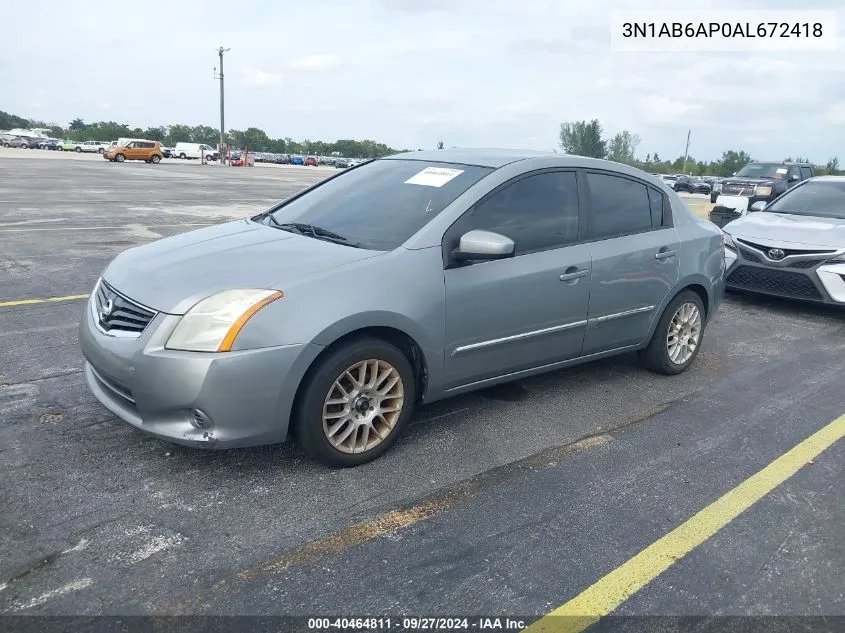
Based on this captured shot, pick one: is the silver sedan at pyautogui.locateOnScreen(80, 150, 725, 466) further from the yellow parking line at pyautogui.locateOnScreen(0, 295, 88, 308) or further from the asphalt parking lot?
the yellow parking line at pyautogui.locateOnScreen(0, 295, 88, 308)

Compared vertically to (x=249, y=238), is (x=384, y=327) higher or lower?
lower

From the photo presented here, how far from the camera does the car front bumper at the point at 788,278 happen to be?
23.1 ft

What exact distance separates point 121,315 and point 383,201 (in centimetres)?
162

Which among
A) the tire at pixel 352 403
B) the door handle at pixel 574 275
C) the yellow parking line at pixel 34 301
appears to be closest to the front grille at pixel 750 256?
the door handle at pixel 574 275

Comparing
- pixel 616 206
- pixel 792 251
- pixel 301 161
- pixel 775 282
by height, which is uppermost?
pixel 301 161

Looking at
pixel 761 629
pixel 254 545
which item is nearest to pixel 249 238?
pixel 254 545

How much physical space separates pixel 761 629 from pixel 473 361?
1885 millimetres

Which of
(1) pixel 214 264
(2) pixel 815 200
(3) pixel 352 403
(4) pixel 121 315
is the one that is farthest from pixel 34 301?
(2) pixel 815 200

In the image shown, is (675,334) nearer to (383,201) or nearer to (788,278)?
(383,201)

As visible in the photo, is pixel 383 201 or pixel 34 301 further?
pixel 34 301

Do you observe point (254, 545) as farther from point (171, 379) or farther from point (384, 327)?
point (384, 327)

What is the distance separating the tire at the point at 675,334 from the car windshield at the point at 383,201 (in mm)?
1877

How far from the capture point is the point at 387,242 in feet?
12.2

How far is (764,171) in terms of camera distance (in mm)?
20141
